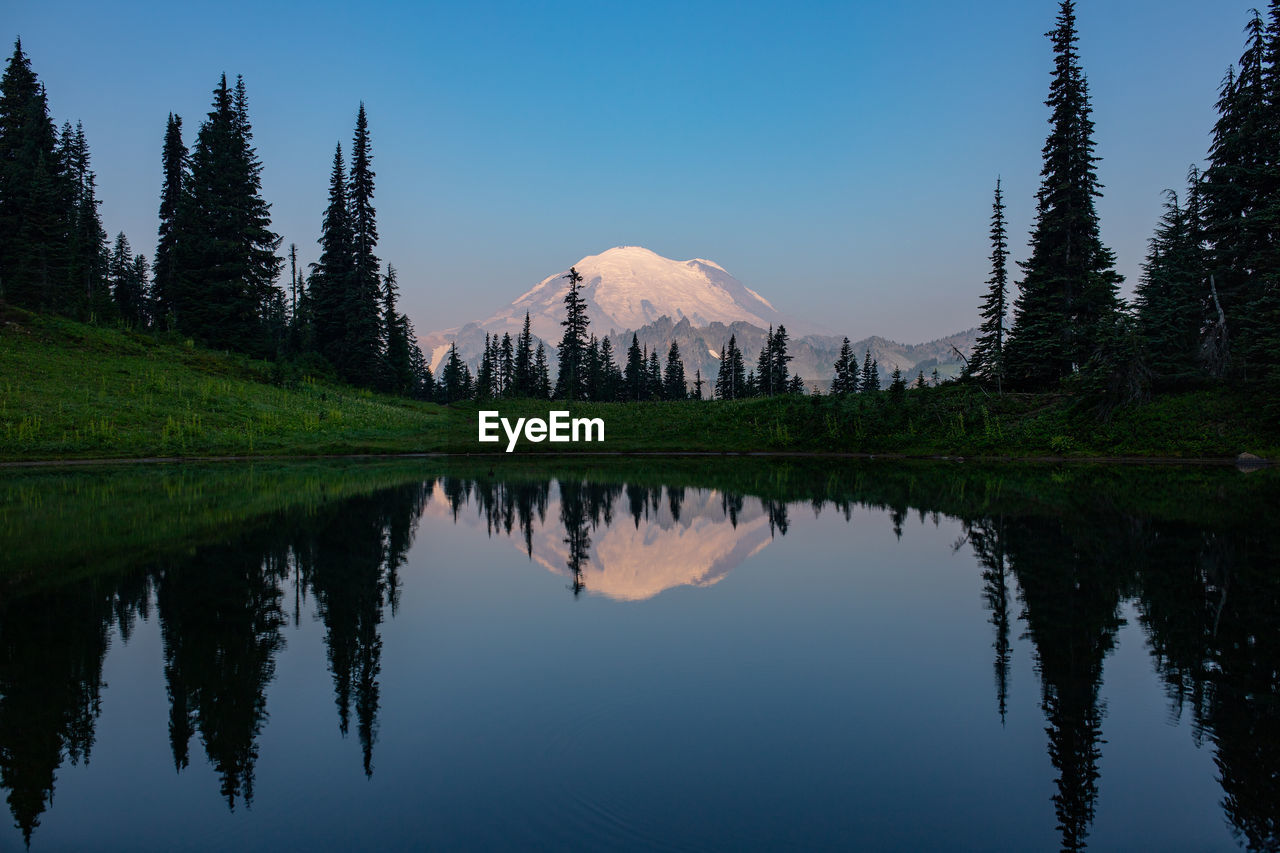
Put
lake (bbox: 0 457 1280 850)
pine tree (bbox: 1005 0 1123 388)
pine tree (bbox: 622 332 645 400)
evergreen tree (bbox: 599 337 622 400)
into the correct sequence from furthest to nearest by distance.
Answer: pine tree (bbox: 622 332 645 400) < evergreen tree (bbox: 599 337 622 400) < pine tree (bbox: 1005 0 1123 388) < lake (bbox: 0 457 1280 850)

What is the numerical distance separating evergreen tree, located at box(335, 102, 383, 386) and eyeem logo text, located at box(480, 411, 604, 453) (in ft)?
47.7

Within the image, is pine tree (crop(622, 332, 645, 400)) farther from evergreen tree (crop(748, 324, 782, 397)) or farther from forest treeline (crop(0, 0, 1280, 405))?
forest treeline (crop(0, 0, 1280, 405))

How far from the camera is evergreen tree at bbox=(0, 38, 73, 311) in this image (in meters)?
48.6

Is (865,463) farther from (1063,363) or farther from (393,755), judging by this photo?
(393,755)

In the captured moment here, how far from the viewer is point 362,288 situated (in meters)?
60.7

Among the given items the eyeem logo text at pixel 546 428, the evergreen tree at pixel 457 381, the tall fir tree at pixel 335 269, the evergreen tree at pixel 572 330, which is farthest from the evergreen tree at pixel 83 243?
the evergreen tree at pixel 457 381

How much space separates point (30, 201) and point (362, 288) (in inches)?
863

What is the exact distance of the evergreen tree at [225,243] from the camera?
175 ft

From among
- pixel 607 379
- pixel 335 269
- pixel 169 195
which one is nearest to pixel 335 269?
pixel 335 269

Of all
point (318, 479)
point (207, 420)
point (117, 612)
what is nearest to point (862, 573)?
point (117, 612)

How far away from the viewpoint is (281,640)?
29.2 feet

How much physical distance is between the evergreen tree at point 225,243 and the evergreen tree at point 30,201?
7.42m

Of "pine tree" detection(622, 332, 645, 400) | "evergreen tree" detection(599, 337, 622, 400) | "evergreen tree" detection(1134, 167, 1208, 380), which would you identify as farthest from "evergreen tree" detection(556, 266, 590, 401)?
"evergreen tree" detection(1134, 167, 1208, 380)

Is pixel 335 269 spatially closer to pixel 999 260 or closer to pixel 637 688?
pixel 999 260
